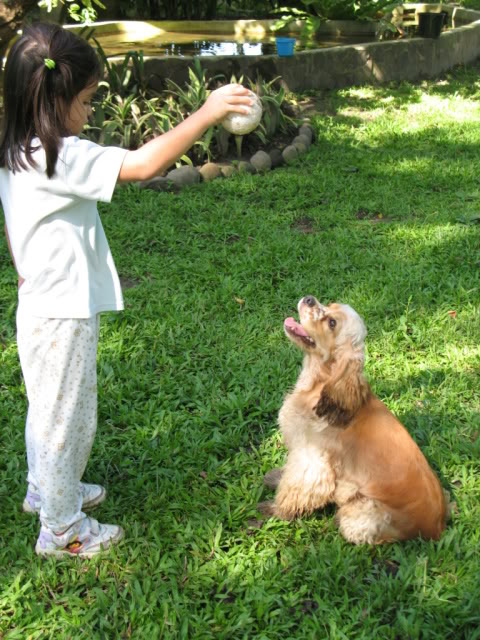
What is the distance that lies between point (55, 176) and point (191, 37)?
10.2 meters

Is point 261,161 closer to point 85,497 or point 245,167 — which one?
point 245,167

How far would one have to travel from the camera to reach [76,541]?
271cm

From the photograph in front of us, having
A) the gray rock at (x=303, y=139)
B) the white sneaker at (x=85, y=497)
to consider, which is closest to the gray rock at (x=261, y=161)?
the gray rock at (x=303, y=139)

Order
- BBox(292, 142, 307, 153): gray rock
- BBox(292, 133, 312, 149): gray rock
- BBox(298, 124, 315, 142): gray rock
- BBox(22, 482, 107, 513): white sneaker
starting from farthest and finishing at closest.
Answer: BBox(298, 124, 315, 142): gray rock
BBox(292, 133, 312, 149): gray rock
BBox(292, 142, 307, 153): gray rock
BBox(22, 482, 107, 513): white sneaker

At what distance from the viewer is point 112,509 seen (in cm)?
299

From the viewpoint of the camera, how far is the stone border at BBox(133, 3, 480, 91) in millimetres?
7867

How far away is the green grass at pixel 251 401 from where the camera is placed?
2.54 meters

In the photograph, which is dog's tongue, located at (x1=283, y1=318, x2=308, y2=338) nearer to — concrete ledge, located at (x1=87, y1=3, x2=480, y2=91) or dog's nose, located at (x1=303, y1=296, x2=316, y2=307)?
dog's nose, located at (x1=303, y1=296, x2=316, y2=307)

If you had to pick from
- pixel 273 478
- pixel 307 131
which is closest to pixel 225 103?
pixel 273 478

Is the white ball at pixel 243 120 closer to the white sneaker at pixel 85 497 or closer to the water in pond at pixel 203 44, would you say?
the white sneaker at pixel 85 497

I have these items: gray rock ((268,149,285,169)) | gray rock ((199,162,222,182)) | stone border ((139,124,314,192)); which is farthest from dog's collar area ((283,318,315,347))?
gray rock ((268,149,285,169))

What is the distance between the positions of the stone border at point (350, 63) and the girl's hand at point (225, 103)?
568cm

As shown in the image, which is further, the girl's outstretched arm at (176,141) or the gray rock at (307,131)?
the gray rock at (307,131)

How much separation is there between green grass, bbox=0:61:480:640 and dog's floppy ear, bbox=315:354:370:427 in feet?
1.83
